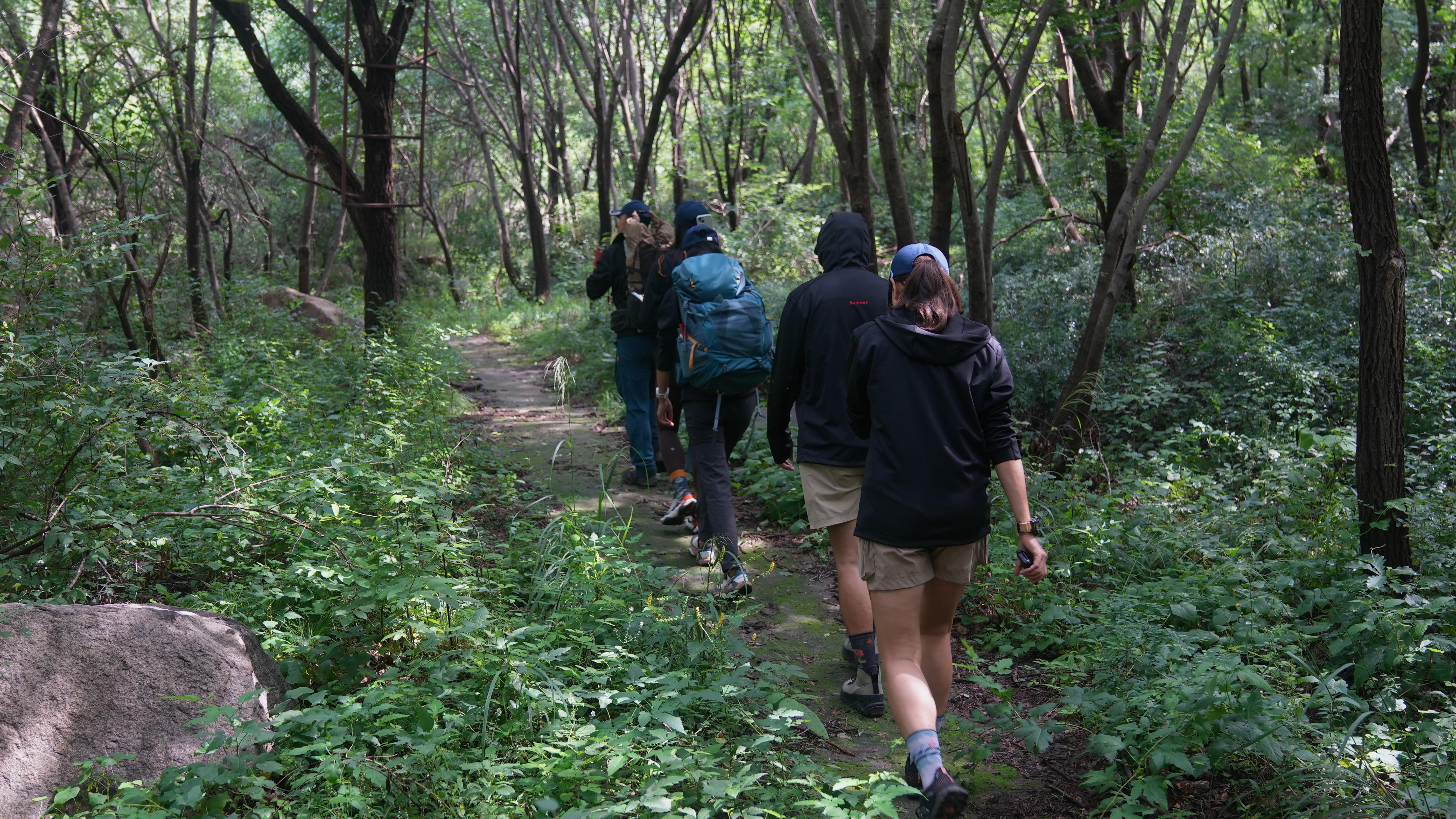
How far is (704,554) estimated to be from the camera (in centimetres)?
538

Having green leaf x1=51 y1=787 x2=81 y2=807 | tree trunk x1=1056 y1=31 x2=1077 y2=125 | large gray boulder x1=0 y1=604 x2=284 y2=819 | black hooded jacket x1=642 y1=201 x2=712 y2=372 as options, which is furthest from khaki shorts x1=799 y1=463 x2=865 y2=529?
tree trunk x1=1056 y1=31 x2=1077 y2=125

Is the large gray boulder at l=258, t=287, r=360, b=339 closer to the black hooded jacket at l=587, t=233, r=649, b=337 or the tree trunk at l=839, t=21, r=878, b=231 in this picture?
the black hooded jacket at l=587, t=233, r=649, b=337

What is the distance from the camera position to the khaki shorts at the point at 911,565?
311 centimetres

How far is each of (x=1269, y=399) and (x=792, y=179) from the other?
19.1m

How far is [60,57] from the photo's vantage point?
1203cm

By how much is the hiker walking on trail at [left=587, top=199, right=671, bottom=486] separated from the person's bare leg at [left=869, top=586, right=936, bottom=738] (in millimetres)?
3571

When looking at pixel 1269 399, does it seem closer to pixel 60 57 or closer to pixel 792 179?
pixel 60 57

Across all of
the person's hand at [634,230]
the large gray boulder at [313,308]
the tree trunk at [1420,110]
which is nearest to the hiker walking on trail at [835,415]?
the person's hand at [634,230]

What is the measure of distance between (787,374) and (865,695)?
1.45 m

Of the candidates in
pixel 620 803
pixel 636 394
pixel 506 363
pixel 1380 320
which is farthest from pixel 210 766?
pixel 506 363

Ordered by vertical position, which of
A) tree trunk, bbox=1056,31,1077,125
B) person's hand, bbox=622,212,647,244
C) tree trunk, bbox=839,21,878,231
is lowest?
person's hand, bbox=622,212,647,244

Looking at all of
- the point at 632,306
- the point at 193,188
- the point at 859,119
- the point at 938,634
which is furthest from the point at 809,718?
the point at 193,188

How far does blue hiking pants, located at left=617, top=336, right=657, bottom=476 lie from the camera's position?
658 cm

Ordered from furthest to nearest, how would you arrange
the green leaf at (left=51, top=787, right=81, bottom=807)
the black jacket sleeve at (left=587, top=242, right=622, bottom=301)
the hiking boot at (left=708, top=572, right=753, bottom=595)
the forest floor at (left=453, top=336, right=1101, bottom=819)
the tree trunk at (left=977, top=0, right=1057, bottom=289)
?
the tree trunk at (left=977, top=0, right=1057, bottom=289), the black jacket sleeve at (left=587, top=242, right=622, bottom=301), the hiking boot at (left=708, top=572, right=753, bottom=595), the forest floor at (left=453, top=336, right=1101, bottom=819), the green leaf at (left=51, top=787, right=81, bottom=807)
